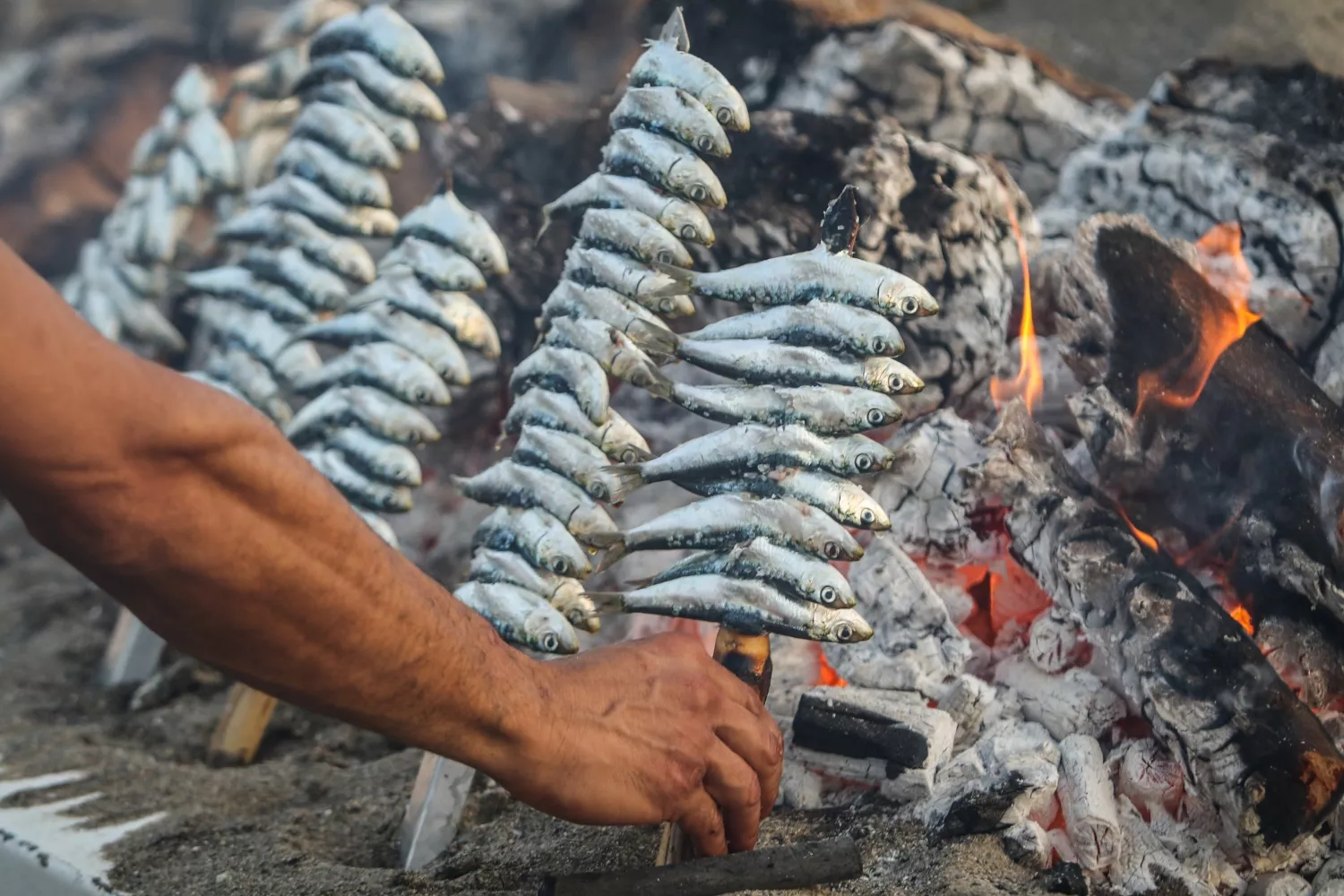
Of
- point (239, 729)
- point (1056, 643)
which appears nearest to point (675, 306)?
point (1056, 643)

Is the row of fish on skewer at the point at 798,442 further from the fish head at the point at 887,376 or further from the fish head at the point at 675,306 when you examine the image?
the fish head at the point at 675,306

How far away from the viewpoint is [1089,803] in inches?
87.2

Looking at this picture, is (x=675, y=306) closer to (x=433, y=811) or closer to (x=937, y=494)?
(x=937, y=494)

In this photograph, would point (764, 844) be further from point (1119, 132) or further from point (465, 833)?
point (1119, 132)

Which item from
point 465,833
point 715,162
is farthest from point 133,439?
point 715,162

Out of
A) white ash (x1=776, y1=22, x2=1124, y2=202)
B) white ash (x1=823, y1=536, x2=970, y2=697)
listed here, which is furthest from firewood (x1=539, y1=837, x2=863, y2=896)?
white ash (x1=776, y1=22, x2=1124, y2=202)

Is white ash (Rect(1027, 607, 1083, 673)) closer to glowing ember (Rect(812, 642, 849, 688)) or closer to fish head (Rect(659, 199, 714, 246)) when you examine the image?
glowing ember (Rect(812, 642, 849, 688))

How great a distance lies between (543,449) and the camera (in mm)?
2637

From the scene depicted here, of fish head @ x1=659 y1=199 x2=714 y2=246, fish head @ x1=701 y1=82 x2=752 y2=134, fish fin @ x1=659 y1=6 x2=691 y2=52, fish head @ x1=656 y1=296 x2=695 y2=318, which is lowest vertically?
fish head @ x1=656 y1=296 x2=695 y2=318

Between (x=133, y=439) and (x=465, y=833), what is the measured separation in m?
1.41

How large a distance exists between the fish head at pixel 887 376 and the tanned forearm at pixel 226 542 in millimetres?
937

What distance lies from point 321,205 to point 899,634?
2.10 metres

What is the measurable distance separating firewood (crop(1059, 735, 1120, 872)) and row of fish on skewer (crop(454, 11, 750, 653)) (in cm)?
110

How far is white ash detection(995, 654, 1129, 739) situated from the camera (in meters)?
2.37
